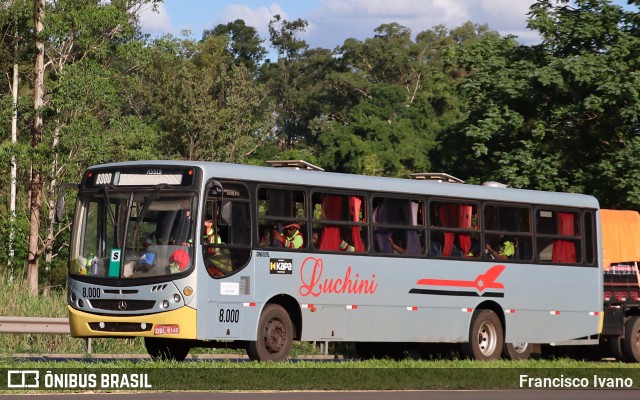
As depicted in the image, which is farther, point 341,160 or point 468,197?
point 341,160

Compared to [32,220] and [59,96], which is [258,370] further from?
[32,220]

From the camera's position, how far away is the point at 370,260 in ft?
73.9

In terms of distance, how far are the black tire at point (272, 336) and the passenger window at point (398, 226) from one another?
250 centimetres

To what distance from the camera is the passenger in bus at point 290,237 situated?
21062mm

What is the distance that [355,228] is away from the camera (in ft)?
73.4

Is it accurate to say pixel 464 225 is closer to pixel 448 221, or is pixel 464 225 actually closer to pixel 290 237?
pixel 448 221

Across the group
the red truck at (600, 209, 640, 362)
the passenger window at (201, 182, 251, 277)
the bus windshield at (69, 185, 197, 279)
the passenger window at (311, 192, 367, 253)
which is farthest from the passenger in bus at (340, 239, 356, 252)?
the red truck at (600, 209, 640, 362)

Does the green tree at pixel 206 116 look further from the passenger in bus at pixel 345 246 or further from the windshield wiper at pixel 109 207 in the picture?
the windshield wiper at pixel 109 207

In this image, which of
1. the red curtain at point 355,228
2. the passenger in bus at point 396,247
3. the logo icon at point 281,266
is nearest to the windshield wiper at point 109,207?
the logo icon at point 281,266

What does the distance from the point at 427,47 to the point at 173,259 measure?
95840mm

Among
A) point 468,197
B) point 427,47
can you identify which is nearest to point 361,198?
point 468,197

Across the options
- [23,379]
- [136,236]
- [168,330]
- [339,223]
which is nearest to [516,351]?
[339,223]

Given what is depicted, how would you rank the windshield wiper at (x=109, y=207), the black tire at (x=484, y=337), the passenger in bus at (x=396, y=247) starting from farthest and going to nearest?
the black tire at (x=484, y=337) → the passenger in bus at (x=396, y=247) → the windshield wiper at (x=109, y=207)

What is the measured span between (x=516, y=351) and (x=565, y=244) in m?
2.35
